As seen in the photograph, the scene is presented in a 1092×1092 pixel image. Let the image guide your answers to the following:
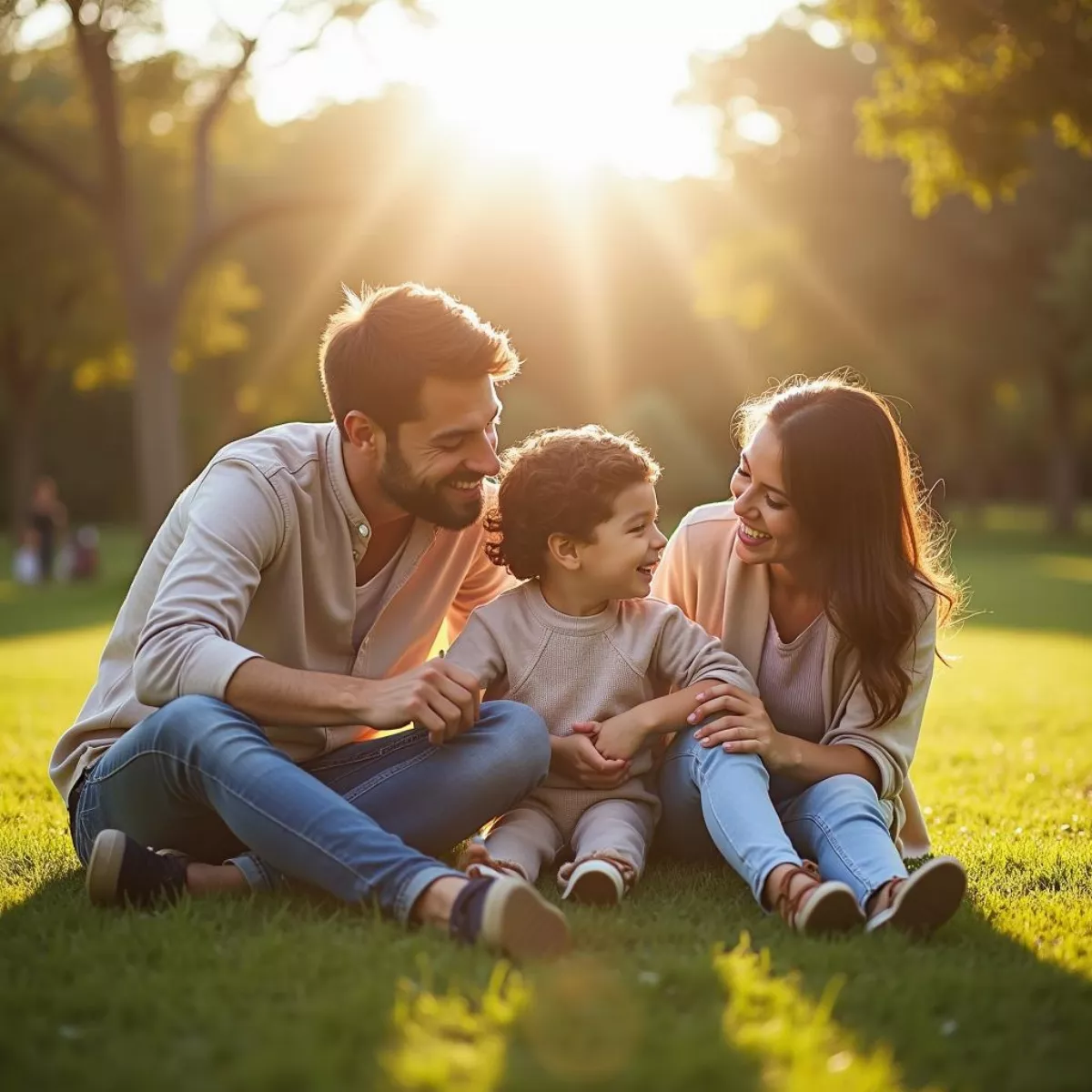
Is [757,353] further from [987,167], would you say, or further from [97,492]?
[987,167]

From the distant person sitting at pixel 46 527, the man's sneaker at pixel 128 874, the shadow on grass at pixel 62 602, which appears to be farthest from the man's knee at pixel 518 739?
the distant person sitting at pixel 46 527

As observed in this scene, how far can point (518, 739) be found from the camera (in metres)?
3.89

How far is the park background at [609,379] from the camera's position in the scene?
2.82m

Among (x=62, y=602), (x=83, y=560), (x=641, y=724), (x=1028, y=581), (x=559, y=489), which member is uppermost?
(x=559, y=489)

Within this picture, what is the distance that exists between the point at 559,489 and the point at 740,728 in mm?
971

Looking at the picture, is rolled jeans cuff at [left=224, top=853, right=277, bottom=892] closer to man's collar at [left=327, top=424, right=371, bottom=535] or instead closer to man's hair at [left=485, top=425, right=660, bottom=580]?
man's collar at [left=327, top=424, right=371, bottom=535]

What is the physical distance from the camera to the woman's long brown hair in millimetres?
4270

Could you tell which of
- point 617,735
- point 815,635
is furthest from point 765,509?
point 617,735

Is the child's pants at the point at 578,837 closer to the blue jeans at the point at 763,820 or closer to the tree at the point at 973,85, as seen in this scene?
the blue jeans at the point at 763,820

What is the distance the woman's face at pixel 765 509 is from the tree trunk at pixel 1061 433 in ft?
102

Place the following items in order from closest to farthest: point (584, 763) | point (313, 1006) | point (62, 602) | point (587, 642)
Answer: point (313, 1006), point (584, 763), point (587, 642), point (62, 602)

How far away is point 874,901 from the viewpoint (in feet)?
12.0

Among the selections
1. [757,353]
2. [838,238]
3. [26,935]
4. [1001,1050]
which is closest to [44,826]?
[26,935]

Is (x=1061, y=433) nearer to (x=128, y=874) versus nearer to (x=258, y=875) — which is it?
(x=258, y=875)
